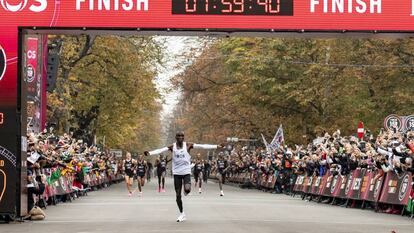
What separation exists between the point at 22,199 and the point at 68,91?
95.7 ft

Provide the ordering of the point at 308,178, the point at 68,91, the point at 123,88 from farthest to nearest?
1. the point at 123,88
2. the point at 68,91
3. the point at 308,178

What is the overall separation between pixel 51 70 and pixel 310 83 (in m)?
18.0

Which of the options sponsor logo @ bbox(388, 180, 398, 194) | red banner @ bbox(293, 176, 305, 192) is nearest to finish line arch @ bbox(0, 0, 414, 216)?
sponsor logo @ bbox(388, 180, 398, 194)

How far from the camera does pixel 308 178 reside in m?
37.1

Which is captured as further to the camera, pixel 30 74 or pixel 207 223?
pixel 30 74

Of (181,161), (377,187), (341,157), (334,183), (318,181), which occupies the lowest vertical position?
(318,181)

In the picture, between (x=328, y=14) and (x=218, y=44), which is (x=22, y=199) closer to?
(x=328, y=14)

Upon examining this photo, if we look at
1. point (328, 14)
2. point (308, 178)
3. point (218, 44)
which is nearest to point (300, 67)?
point (218, 44)

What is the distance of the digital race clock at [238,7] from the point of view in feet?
61.2

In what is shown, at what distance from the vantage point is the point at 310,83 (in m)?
52.2

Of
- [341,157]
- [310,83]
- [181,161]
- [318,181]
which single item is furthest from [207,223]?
[310,83]

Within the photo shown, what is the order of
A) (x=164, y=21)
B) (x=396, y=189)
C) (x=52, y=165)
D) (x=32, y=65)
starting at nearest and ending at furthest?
(x=164, y=21), (x=396, y=189), (x=52, y=165), (x=32, y=65)

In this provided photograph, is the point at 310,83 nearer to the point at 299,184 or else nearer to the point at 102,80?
the point at 102,80

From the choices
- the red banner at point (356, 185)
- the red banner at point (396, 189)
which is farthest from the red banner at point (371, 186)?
the red banner at point (396, 189)
